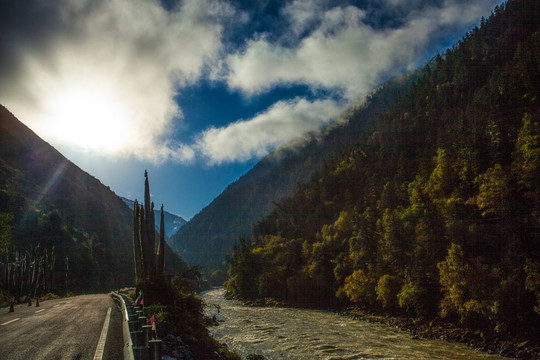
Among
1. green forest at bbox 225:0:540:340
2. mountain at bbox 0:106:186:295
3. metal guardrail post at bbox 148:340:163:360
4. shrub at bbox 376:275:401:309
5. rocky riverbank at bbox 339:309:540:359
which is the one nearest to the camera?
metal guardrail post at bbox 148:340:163:360

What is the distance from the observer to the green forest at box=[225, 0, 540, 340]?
1310 inches

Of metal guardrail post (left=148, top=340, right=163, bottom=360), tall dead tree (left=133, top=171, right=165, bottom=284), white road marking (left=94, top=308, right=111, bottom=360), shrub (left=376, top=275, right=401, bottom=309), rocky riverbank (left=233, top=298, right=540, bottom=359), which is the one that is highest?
tall dead tree (left=133, top=171, right=165, bottom=284)

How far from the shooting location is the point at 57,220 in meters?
83.2

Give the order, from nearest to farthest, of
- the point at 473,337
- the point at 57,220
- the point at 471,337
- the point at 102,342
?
the point at 102,342
the point at 473,337
the point at 471,337
the point at 57,220

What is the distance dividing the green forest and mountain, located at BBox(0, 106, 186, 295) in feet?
133

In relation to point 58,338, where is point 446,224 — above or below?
above

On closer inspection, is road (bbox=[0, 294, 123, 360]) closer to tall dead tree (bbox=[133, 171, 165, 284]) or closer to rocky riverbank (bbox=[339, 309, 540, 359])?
tall dead tree (bbox=[133, 171, 165, 284])

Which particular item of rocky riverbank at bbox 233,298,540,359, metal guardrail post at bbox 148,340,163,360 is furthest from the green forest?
metal guardrail post at bbox 148,340,163,360

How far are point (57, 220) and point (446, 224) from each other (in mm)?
88031

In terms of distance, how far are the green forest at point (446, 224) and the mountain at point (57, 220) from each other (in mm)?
40422

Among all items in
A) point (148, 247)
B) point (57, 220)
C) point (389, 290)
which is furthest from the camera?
point (57, 220)

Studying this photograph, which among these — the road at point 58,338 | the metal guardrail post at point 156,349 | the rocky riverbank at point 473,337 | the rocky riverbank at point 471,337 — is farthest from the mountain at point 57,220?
the rocky riverbank at point 473,337

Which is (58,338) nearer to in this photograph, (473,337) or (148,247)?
(148,247)

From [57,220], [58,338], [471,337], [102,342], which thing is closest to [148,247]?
[58,338]
